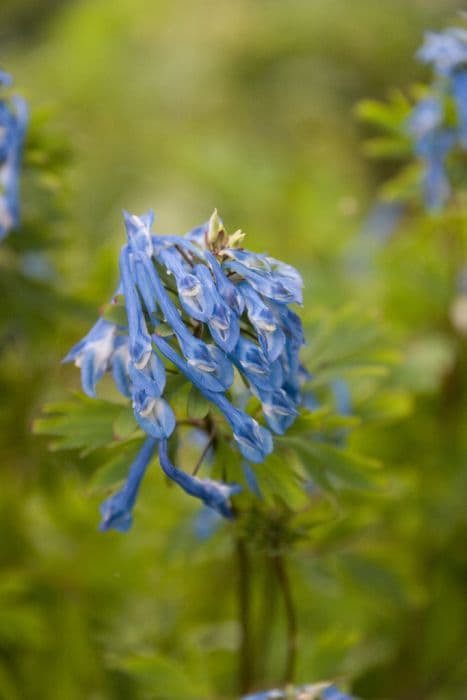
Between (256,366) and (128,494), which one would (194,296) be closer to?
(256,366)

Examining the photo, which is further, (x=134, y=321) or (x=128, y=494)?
(x=128, y=494)

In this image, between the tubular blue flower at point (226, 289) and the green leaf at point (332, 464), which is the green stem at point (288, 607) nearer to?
the green leaf at point (332, 464)

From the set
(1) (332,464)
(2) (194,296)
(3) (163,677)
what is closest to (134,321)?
(2) (194,296)

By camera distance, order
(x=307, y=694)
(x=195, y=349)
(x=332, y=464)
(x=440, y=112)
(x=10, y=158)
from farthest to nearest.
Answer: (x=440, y=112)
(x=10, y=158)
(x=332, y=464)
(x=307, y=694)
(x=195, y=349)

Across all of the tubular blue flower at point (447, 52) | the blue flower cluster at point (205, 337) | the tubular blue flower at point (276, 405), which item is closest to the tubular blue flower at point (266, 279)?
the blue flower cluster at point (205, 337)

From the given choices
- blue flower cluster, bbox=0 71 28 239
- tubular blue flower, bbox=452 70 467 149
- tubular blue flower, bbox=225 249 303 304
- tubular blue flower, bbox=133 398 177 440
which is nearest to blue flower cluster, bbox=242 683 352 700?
tubular blue flower, bbox=133 398 177 440

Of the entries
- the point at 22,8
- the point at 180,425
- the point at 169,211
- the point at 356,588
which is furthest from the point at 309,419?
the point at 22,8

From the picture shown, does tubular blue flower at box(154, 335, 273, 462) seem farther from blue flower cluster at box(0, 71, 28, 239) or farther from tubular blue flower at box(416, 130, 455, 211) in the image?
tubular blue flower at box(416, 130, 455, 211)
